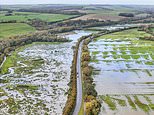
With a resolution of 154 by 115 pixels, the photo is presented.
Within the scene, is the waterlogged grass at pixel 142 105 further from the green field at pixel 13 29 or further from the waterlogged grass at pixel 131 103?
the green field at pixel 13 29

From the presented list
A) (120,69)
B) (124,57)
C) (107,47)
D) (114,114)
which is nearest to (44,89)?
(114,114)

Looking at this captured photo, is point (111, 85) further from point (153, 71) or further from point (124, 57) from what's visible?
point (124, 57)

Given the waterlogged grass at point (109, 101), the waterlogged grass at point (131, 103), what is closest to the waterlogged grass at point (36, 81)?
the waterlogged grass at point (109, 101)

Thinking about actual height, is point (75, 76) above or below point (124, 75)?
above

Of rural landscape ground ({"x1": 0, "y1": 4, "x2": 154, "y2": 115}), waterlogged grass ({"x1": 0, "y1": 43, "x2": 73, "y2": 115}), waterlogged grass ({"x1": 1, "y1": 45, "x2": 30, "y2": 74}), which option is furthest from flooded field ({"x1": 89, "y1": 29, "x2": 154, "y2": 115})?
waterlogged grass ({"x1": 1, "y1": 45, "x2": 30, "y2": 74})

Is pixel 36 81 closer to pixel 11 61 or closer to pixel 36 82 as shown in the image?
pixel 36 82

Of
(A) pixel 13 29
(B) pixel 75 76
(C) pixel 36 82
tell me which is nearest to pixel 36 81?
(C) pixel 36 82
